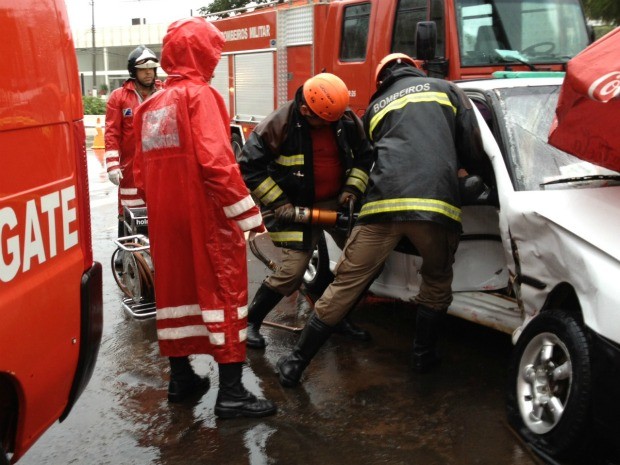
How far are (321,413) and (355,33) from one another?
543cm

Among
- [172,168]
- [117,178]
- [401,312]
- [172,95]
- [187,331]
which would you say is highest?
[172,95]

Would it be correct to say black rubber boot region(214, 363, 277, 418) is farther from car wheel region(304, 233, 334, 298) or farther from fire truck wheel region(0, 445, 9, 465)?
car wheel region(304, 233, 334, 298)

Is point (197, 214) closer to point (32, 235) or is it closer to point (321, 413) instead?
point (321, 413)

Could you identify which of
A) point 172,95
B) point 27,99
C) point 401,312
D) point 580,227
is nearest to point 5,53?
point 27,99

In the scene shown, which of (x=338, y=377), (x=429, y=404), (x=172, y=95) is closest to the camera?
(x=172, y=95)

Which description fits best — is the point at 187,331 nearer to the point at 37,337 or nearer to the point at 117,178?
the point at 37,337

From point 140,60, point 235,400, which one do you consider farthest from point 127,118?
point 235,400

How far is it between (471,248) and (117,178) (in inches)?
122

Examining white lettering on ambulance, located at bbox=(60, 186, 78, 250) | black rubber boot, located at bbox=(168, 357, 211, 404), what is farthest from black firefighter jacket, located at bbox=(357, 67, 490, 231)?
white lettering on ambulance, located at bbox=(60, 186, 78, 250)

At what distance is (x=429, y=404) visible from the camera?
395 cm

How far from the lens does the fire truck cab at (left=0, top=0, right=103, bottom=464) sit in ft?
7.29

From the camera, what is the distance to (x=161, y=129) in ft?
12.1

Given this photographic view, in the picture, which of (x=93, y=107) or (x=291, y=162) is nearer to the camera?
(x=291, y=162)

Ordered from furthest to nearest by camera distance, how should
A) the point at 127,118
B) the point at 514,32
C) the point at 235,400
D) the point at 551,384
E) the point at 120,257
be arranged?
1. the point at 514,32
2. the point at 120,257
3. the point at 127,118
4. the point at 235,400
5. the point at 551,384
